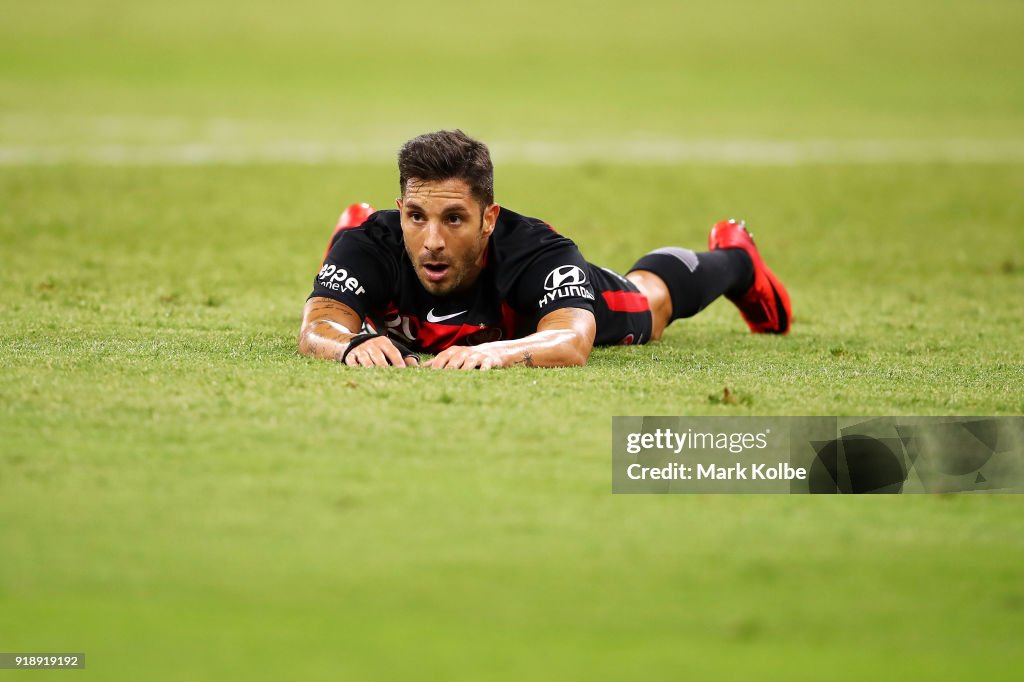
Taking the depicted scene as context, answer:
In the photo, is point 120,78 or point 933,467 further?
point 120,78

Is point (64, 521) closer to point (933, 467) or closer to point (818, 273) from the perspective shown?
point (933, 467)

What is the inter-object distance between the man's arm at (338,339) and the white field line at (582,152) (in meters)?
10.4

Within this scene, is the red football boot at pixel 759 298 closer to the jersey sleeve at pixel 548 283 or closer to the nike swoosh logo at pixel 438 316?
the jersey sleeve at pixel 548 283

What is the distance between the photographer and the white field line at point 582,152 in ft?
54.2

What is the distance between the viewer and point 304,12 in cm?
4006

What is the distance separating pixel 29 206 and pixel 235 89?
17.9 metres

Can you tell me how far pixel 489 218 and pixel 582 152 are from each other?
1306 centimetres

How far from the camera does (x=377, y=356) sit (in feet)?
18.3

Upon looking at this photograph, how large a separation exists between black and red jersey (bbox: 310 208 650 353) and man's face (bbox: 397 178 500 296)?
16cm

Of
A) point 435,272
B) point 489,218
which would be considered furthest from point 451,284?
point 489,218

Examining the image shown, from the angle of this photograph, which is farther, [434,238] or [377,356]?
[434,238]

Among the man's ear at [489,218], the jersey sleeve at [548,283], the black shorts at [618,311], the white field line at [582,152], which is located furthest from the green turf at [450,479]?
the white field line at [582,152]

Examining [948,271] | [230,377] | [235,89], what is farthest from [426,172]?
[235,89]

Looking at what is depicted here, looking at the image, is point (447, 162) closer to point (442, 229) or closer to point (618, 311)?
point (442, 229)
